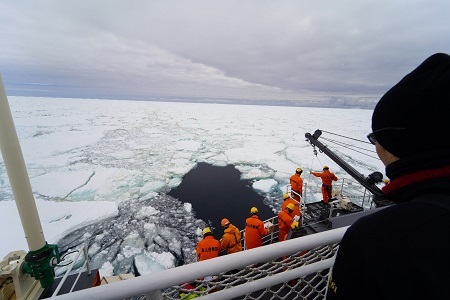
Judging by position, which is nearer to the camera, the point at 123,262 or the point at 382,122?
the point at 382,122

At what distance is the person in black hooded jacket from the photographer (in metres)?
0.40

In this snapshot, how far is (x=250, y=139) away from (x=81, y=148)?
13922 millimetres

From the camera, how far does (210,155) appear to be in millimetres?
15586

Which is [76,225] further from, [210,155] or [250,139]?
[250,139]

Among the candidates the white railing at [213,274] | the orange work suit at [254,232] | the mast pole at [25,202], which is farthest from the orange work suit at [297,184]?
the white railing at [213,274]

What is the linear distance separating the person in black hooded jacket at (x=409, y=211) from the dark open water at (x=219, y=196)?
7.23 metres

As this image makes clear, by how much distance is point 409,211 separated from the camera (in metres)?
0.45

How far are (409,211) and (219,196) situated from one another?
9854 mm

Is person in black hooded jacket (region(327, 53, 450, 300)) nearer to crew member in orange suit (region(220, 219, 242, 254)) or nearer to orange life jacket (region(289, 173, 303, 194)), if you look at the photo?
crew member in orange suit (region(220, 219, 242, 254))

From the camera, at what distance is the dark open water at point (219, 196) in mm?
8445

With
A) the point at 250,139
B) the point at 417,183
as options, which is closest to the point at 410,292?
the point at 417,183

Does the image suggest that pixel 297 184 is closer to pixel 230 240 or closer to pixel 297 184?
pixel 297 184

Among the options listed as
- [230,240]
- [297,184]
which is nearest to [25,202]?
[230,240]

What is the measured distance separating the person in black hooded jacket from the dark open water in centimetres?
723
